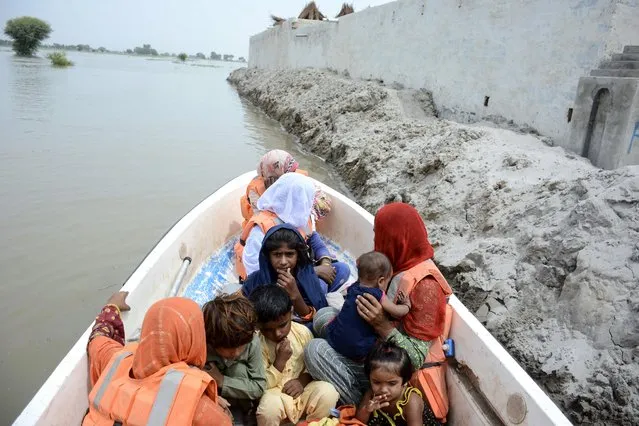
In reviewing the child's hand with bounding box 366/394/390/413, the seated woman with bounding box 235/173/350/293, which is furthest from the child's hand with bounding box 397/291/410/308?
the seated woman with bounding box 235/173/350/293

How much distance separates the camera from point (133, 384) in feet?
4.33

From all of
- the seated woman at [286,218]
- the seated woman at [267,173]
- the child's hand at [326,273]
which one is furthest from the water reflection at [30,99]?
the child's hand at [326,273]

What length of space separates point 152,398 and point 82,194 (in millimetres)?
6163

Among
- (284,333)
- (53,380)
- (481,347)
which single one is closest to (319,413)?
(284,333)

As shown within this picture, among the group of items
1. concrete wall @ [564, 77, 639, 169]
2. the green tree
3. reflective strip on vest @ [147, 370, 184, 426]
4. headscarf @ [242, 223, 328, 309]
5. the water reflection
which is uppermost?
the green tree

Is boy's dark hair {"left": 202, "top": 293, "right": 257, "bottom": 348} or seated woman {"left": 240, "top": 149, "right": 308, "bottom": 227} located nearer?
boy's dark hair {"left": 202, "top": 293, "right": 257, "bottom": 348}

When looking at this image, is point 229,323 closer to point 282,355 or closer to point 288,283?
point 282,355

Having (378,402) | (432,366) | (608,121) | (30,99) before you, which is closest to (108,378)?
(378,402)

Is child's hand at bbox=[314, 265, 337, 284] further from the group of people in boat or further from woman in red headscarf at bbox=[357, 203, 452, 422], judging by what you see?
woman in red headscarf at bbox=[357, 203, 452, 422]

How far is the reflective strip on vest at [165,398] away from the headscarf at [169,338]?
0.25 ft

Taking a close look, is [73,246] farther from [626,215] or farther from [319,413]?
[626,215]

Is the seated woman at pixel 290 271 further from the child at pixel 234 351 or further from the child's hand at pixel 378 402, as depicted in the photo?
the child's hand at pixel 378 402

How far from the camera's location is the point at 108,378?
55.1 inches

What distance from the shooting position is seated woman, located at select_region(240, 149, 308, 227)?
11.5 ft
